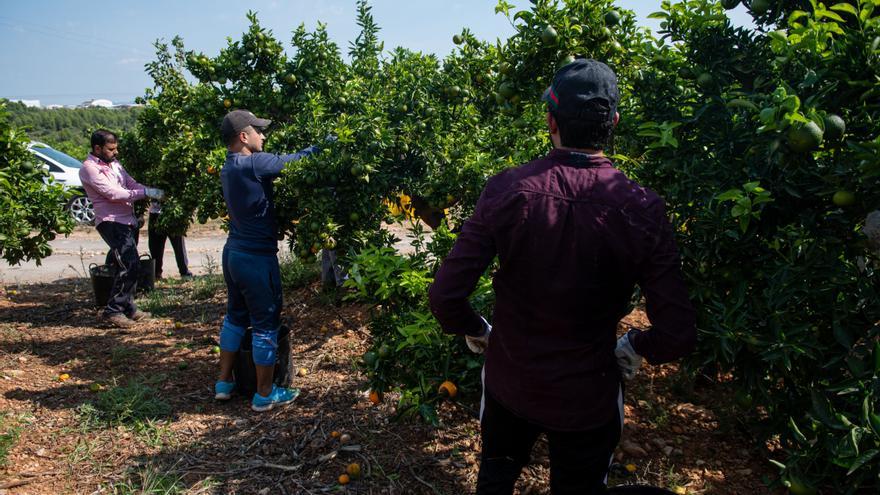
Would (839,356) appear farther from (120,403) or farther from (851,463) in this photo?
(120,403)

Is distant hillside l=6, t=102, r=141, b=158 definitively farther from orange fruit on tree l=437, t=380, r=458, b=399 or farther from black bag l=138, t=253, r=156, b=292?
orange fruit on tree l=437, t=380, r=458, b=399

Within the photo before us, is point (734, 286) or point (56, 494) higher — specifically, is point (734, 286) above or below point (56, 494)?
above

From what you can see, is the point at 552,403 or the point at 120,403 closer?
the point at 552,403

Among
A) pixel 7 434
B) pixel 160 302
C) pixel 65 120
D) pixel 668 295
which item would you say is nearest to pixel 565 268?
pixel 668 295

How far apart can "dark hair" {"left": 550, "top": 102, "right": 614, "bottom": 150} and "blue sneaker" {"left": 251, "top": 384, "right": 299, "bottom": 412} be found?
3092mm

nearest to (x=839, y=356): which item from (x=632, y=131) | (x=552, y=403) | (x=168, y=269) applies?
(x=552, y=403)

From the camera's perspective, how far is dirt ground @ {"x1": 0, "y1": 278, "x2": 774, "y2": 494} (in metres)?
3.20

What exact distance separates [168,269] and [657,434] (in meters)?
8.02

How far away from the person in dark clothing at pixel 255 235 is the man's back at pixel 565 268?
7.62 ft

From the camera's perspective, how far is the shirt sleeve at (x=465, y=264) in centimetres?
182

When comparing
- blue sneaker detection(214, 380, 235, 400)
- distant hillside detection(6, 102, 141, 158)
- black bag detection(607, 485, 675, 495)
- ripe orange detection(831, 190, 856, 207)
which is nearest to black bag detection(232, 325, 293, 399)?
blue sneaker detection(214, 380, 235, 400)

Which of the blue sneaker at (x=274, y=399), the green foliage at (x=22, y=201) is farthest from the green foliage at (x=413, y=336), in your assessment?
the green foliage at (x=22, y=201)

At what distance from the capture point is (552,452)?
76.2 inches

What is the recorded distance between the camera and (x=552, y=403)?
1.83 metres
